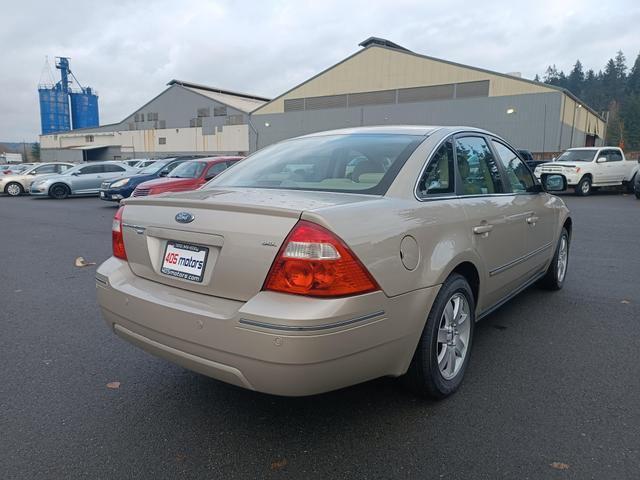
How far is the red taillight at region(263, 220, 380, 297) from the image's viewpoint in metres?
2.12

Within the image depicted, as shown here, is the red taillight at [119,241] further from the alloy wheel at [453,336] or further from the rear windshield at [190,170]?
the rear windshield at [190,170]

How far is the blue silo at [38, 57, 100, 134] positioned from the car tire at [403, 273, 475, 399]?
76901 mm

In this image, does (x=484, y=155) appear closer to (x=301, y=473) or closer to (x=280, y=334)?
(x=280, y=334)

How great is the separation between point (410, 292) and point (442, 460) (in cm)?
80

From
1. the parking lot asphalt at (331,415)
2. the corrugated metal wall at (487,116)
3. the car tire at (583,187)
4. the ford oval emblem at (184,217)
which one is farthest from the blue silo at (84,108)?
the ford oval emblem at (184,217)

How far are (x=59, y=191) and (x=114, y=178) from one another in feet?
8.27

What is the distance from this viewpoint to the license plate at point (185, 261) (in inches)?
94.2

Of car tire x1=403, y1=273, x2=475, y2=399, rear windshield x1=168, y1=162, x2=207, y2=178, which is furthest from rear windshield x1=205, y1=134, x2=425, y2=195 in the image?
rear windshield x1=168, y1=162, x2=207, y2=178

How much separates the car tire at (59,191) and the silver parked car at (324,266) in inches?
711

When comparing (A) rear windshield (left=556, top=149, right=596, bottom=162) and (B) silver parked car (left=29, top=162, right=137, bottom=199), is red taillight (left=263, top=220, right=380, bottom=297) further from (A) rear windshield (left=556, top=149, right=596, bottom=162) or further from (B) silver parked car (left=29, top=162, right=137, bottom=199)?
(A) rear windshield (left=556, top=149, right=596, bottom=162)

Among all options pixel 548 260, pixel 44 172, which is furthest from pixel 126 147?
pixel 548 260

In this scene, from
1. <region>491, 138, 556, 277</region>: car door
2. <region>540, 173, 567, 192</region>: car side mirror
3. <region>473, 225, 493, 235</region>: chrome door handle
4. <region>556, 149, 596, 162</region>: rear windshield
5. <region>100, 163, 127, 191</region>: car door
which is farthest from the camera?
<region>100, 163, 127, 191</region>: car door

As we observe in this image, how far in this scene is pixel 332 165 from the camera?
124 inches

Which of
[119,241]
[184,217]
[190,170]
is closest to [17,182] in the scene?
[190,170]
